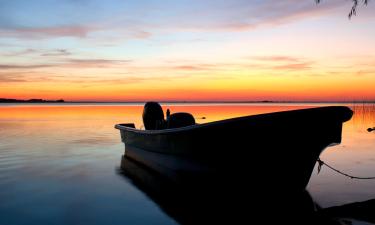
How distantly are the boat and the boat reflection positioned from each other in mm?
128

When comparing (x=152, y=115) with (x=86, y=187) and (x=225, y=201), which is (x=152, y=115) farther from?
(x=225, y=201)

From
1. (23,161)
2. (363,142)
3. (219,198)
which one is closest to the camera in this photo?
(219,198)

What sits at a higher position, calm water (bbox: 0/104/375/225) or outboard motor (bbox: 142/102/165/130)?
outboard motor (bbox: 142/102/165/130)

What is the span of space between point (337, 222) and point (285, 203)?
1.97 m

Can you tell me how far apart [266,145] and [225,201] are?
1.77m

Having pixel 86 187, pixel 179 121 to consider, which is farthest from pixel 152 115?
pixel 86 187

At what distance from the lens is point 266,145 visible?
8383 millimetres

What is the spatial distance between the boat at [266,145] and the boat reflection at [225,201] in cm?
13

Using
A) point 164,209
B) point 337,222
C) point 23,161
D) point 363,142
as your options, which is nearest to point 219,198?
point 164,209

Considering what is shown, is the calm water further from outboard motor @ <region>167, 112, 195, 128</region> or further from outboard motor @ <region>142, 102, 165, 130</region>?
outboard motor @ <region>167, 112, 195, 128</region>

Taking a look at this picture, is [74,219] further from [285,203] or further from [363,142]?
[363,142]

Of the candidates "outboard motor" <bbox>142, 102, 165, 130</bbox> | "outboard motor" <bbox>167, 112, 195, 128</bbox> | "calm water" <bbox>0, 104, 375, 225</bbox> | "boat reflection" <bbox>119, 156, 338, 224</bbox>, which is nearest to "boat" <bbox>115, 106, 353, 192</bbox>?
"boat reflection" <bbox>119, 156, 338, 224</bbox>

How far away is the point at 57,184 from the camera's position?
1062 cm

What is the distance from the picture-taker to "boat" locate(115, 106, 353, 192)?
7.95m
